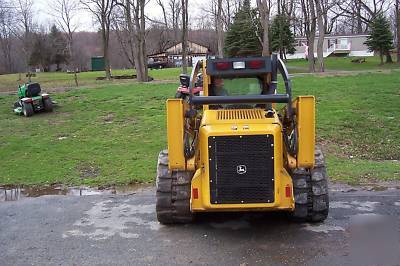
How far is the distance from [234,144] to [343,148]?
7480 millimetres

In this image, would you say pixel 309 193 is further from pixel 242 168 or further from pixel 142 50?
pixel 142 50

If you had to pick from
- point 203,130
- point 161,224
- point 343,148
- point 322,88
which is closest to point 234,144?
point 203,130

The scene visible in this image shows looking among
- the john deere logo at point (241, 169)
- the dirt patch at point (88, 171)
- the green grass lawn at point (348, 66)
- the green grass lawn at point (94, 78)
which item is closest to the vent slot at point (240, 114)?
the john deere logo at point (241, 169)

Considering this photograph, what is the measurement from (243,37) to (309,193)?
43.8 m

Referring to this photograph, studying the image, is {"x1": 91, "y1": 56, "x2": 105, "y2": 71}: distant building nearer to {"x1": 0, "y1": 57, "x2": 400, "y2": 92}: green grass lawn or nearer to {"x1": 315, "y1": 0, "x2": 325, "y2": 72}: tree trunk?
{"x1": 0, "y1": 57, "x2": 400, "y2": 92}: green grass lawn

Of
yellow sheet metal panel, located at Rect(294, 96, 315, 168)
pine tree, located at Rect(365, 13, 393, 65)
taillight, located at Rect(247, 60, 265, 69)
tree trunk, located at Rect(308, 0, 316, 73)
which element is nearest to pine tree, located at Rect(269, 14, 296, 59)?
pine tree, located at Rect(365, 13, 393, 65)

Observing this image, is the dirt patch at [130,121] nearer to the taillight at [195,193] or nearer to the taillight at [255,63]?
the taillight at [255,63]

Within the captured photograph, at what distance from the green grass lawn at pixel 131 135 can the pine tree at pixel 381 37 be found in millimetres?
29087

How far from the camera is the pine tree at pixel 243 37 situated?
4844 cm

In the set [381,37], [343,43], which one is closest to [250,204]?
[381,37]

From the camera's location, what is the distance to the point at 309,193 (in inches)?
255

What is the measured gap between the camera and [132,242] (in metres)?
6.21

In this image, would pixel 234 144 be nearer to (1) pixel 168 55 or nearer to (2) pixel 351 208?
(2) pixel 351 208

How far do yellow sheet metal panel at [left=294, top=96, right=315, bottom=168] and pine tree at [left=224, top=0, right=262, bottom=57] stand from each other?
1680 inches
